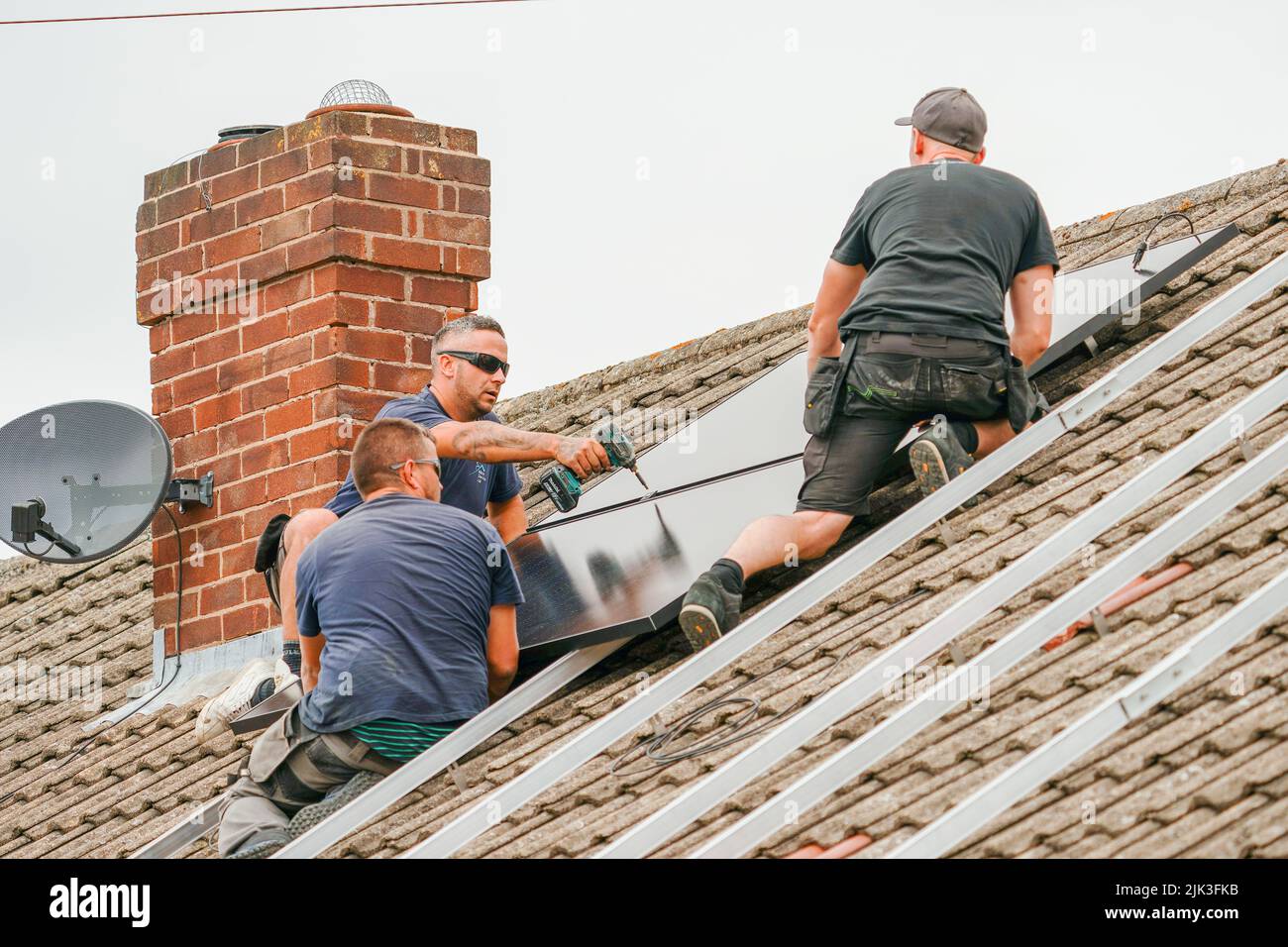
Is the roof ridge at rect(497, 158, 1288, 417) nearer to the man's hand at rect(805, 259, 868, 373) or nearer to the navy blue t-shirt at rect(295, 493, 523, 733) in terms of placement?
the man's hand at rect(805, 259, 868, 373)

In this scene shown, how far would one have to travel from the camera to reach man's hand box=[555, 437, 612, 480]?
6449 millimetres

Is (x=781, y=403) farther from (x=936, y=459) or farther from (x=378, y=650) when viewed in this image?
(x=378, y=650)

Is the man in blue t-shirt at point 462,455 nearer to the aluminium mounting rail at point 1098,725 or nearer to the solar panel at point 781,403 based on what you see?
the solar panel at point 781,403

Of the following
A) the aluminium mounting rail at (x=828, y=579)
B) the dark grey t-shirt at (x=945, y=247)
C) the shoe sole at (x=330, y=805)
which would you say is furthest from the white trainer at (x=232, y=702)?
the dark grey t-shirt at (x=945, y=247)

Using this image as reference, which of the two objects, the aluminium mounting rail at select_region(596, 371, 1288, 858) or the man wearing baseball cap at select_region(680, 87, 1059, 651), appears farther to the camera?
the man wearing baseball cap at select_region(680, 87, 1059, 651)

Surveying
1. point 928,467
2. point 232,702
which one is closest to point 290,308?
point 232,702

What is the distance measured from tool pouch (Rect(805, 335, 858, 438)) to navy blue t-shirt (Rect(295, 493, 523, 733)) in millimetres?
1036

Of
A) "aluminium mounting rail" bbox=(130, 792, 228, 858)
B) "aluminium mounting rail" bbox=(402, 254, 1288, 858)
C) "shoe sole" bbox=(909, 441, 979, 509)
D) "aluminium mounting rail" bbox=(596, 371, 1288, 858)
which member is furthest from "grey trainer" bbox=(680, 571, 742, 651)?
"aluminium mounting rail" bbox=(130, 792, 228, 858)

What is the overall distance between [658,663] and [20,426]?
12.2 ft

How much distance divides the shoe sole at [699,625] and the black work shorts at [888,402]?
2.12ft

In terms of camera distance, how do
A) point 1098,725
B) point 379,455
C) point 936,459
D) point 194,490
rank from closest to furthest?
point 1098,725
point 936,459
point 379,455
point 194,490

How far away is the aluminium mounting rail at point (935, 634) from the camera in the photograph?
4461 mm

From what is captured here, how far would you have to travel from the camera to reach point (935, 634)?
188 inches

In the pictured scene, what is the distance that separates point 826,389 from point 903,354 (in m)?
0.28
